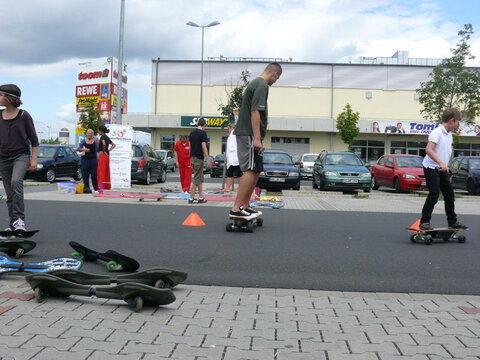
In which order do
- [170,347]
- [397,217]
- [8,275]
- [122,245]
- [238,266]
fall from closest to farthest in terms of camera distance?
[170,347], [8,275], [238,266], [122,245], [397,217]

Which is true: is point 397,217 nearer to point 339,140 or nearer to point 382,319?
point 382,319

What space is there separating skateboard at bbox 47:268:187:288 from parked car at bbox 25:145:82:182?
1770 cm

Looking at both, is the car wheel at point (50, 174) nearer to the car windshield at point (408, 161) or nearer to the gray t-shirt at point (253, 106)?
the car windshield at point (408, 161)

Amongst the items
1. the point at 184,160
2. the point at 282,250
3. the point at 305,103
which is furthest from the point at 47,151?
the point at 305,103

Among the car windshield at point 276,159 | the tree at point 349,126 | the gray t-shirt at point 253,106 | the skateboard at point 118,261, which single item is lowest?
the skateboard at point 118,261

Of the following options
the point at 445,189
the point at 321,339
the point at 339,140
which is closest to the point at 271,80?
the point at 445,189

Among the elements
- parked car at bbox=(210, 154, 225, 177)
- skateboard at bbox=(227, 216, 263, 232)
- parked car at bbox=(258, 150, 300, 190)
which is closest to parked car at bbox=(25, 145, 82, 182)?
parked car at bbox=(258, 150, 300, 190)

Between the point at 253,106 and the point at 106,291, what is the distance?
3.84 meters

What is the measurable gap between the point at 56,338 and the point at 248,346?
1111 millimetres

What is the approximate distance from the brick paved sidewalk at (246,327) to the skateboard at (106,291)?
0.21 feet

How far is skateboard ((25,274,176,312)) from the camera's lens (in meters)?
3.46

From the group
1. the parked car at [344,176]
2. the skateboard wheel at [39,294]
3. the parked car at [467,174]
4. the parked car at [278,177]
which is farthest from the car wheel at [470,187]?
the skateboard wheel at [39,294]

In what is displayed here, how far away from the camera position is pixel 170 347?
9.45 ft

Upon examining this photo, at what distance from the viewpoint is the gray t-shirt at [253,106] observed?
22.3ft
